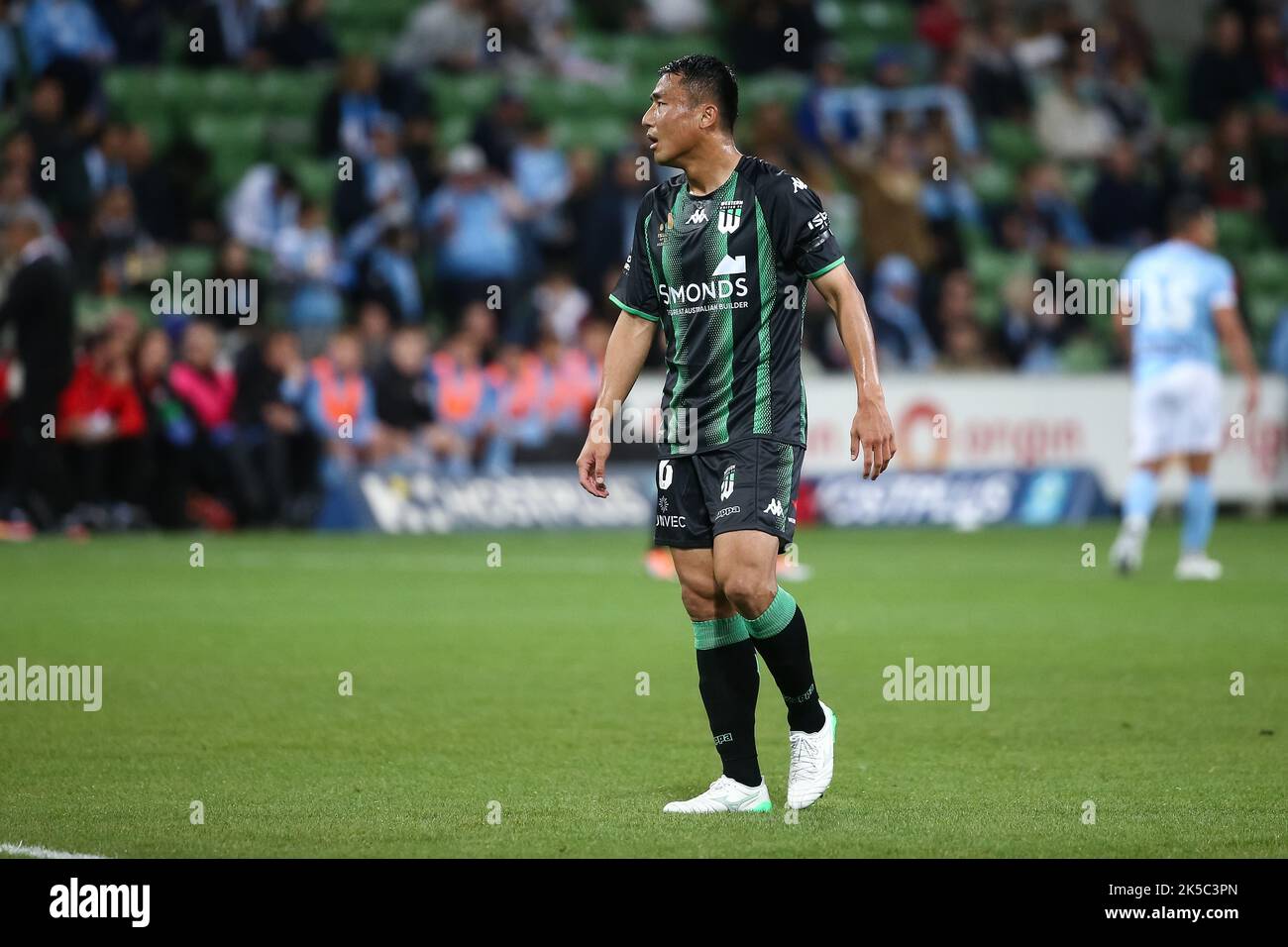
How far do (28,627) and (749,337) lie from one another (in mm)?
6187

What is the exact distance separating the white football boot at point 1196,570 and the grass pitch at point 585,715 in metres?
0.19

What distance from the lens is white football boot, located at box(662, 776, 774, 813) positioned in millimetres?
6414

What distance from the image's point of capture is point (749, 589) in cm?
629

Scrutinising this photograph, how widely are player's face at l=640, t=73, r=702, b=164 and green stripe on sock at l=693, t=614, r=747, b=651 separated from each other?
1.53m

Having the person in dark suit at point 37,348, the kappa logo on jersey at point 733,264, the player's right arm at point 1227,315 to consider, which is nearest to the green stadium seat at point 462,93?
the person in dark suit at point 37,348

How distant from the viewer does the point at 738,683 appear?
6.61m

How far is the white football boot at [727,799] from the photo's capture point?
6.41 m

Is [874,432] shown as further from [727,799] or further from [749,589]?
[727,799]

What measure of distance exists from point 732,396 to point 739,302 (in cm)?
31

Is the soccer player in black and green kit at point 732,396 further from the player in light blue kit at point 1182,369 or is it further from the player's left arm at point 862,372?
the player in light blue kit at point 1182,369

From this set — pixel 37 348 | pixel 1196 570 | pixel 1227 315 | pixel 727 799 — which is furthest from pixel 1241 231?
pixel 727 799
